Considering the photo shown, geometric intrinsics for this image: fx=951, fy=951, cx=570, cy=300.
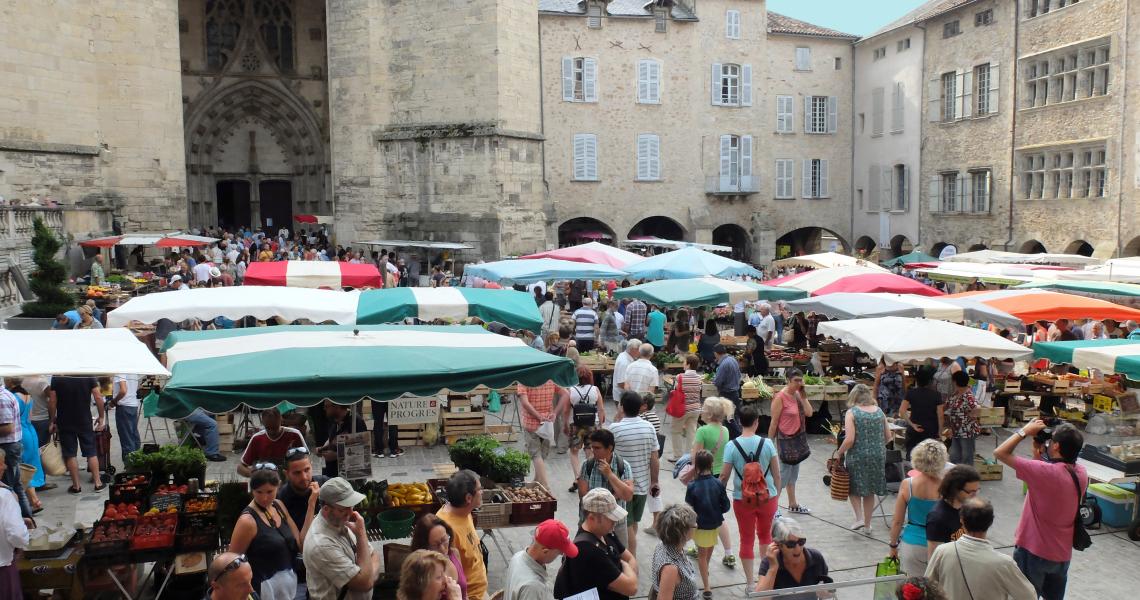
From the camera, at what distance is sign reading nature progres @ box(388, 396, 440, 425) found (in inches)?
273

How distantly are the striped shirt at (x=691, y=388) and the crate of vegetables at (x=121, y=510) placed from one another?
17.5 feet

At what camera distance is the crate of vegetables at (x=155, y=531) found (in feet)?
18.0

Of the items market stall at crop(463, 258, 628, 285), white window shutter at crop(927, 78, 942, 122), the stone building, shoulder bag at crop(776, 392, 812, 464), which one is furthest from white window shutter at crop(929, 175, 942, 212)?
shoulder bag at crop(776, 392, 812, 464)

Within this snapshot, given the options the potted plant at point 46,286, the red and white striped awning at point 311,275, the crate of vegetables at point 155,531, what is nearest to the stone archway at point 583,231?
the red and white striped awning at point 311,275

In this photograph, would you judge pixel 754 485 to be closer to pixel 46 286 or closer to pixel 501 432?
pixel 501 432

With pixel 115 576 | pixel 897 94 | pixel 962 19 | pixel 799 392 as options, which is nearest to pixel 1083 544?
pixel 799 392

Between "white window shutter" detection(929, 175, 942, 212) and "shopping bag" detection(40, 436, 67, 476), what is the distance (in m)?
25.5

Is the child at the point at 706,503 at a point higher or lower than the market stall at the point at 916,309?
lower

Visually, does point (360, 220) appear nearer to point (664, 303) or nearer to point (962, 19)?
point (664, 303)

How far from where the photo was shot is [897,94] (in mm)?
30031

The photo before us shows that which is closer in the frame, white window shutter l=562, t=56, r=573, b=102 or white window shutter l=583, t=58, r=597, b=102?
white window shutter l=562, t=56, r=573, b=102

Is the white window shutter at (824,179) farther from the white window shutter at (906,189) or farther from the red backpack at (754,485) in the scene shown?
the red backpack at (754,485)

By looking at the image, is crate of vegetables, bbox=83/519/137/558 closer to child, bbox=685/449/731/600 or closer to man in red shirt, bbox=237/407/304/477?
man in red shirt, bbox=237/407/304/477

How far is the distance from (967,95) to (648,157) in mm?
9649
